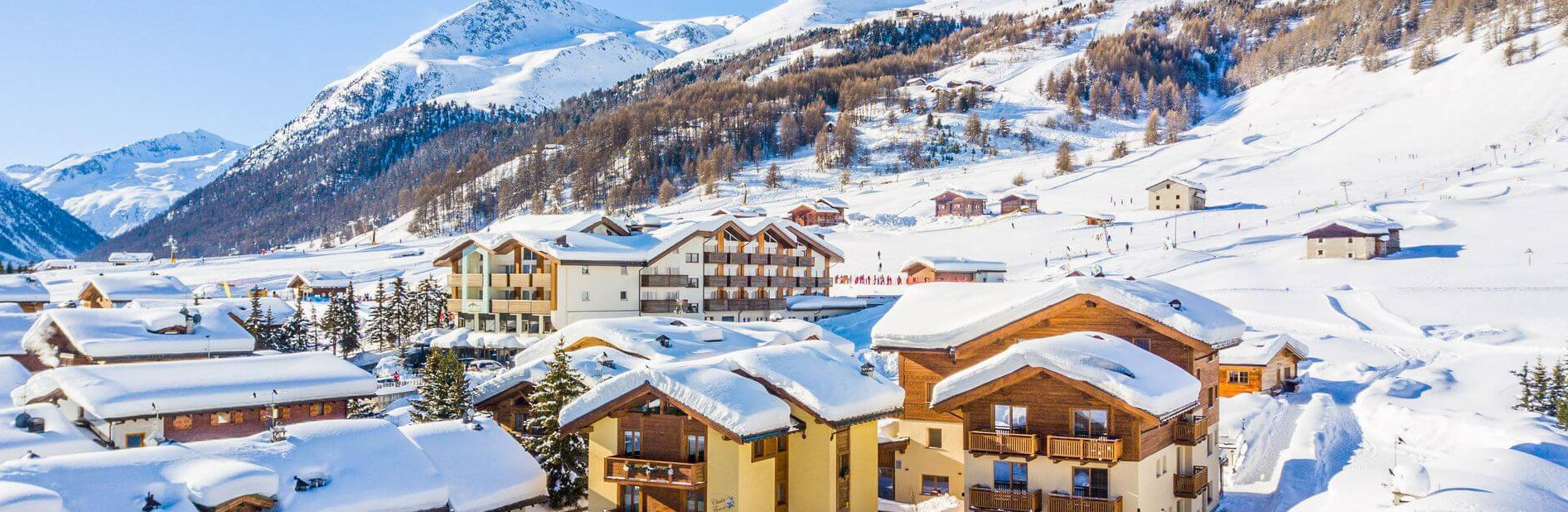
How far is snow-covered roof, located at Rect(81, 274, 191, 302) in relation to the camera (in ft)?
194

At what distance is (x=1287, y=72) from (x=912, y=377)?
521 ft

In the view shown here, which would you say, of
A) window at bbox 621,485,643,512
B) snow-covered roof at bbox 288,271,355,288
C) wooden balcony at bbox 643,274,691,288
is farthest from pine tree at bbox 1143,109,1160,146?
window at bbox 621,485,643,512

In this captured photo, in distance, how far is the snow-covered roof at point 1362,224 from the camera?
60.4 meters

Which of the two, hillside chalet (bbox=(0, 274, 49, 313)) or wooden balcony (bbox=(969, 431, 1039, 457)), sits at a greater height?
hillside chalet (bbox=(0, 274, 49, 313))

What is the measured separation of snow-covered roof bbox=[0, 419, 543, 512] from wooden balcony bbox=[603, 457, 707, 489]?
1.91 meters

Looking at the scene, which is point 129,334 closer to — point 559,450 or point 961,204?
point 559,450

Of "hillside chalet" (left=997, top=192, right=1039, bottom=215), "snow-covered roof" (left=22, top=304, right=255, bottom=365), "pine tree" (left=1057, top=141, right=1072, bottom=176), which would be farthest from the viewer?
"pine tree" (left=1057, top=141, right=1072, bottom=176)

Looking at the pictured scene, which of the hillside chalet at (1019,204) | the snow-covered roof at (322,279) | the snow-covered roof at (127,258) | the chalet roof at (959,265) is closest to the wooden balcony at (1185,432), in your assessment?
the chalet roof at (959,265)

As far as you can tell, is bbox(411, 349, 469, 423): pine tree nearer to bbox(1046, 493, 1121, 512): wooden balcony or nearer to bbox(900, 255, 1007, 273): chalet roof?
bbox(1046, 493, 1121, 512): wooden balcony

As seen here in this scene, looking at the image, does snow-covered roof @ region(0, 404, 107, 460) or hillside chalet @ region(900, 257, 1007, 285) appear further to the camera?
hillside chalet @ region(900, 257, 1007, 285)

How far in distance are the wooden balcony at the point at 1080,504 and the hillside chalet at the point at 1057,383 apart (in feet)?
0.09

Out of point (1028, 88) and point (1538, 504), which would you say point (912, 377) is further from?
point (1028, 88)

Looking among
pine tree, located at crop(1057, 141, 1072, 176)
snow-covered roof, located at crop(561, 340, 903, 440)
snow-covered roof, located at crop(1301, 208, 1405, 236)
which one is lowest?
snow-covered roof, located at crop(561, 340, 903, 440)

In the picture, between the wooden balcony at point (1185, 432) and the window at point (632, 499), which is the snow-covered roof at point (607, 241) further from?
the wooden balcony at point (1185, 432)
